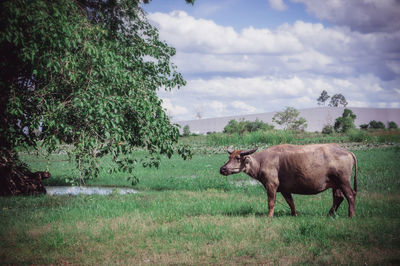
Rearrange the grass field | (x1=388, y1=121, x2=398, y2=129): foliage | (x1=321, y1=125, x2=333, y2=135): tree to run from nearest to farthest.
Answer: the grass field < (x1=321, y1=125, x2=333, y2=135): tree < (x1=388, y1=121, x2=398, y2=129): foliage

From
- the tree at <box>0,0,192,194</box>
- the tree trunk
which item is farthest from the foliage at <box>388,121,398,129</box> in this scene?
the tree trunk

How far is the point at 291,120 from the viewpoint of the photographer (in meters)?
59.9

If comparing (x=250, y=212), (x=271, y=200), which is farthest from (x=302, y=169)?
(x=250, y=212)

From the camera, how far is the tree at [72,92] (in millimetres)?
10008

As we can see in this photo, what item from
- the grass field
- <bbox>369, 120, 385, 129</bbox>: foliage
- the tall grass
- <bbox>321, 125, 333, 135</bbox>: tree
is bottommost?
the grass field

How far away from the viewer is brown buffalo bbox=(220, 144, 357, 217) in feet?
29.2

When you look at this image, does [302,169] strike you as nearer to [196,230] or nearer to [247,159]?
[247,159]

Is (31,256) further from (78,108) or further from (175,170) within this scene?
(175,170)

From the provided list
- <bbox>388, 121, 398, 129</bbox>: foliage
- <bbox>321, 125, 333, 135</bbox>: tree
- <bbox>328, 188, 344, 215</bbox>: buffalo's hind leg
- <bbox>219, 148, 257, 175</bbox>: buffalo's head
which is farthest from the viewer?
<bbox>388, 121, 398, 129</bbox>: foliage

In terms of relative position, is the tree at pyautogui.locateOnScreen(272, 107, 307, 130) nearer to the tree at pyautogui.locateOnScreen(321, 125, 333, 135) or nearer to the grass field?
the tree at pyautogui.locateOnScreen(321, 125, 333, 135)

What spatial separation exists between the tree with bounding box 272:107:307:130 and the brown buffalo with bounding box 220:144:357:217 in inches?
→ 1993

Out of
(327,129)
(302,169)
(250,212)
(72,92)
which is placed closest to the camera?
(302,169)

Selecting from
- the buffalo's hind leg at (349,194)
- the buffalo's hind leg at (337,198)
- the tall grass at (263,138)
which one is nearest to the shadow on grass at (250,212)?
the buffalo's hind leg at (337,198)

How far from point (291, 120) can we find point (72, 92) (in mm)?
51798
